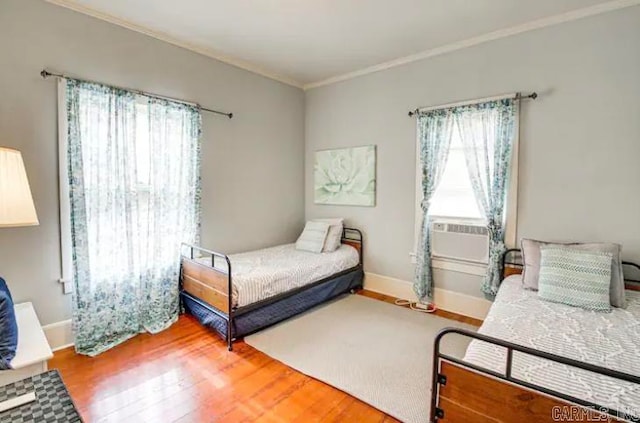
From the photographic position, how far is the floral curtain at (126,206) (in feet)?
8.54

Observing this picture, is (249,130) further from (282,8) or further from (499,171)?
(499,171)

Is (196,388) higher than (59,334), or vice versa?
(59,334)

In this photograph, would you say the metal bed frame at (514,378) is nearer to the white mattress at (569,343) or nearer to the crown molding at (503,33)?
the white mattress at (569,343)

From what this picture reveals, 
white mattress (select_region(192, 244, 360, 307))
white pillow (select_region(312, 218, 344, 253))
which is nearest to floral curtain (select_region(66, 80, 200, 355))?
white mattress (select_region(192, 244, 360, 307))

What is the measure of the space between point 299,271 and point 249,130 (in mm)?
1904

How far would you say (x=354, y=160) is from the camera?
4.18 meters

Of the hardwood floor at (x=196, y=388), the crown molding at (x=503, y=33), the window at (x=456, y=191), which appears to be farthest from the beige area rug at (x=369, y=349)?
the crown molding at (x=503, y=33)

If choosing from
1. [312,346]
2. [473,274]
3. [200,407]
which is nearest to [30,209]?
[200,407]

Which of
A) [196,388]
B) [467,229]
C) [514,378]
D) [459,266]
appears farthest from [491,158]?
[196,388]

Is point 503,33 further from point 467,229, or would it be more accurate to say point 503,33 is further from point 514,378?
point 514,378

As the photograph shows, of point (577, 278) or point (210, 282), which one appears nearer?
point (577, 278)

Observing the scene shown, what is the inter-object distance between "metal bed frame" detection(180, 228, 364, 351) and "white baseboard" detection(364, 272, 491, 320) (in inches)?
7.9

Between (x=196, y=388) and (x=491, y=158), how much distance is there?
124 inches

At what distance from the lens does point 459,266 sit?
3.41 m
